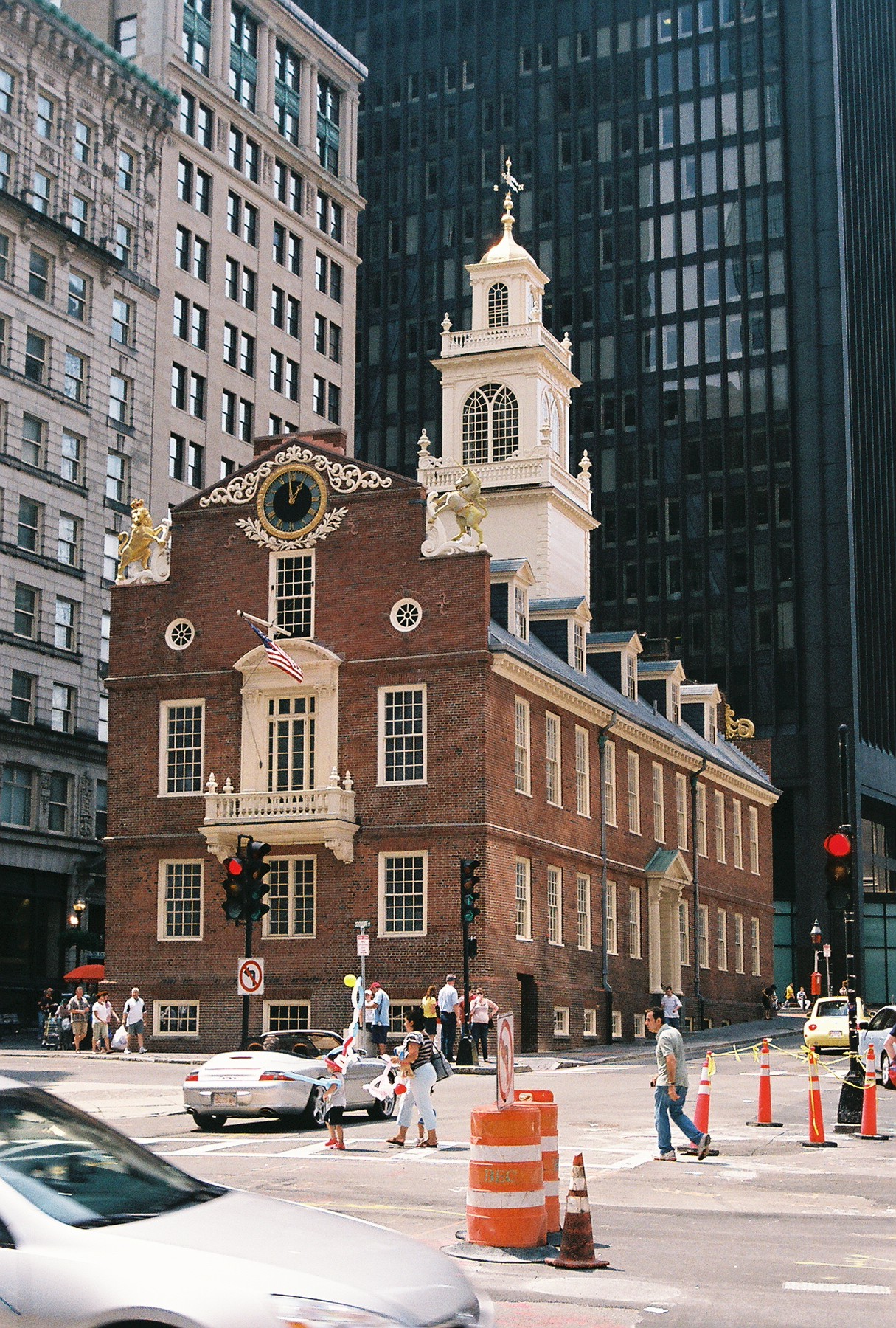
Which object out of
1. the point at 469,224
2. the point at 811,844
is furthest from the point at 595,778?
the point at 469,224

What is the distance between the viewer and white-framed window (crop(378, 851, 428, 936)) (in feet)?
137

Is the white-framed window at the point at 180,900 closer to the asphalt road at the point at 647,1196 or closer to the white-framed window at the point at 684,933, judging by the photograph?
the asphalt road at the point at 647,1196

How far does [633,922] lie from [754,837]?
666 inches

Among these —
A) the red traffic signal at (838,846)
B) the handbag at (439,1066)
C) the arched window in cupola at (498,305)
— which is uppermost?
the arched window in cupola at (498,305)

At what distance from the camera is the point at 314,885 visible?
42.6 m

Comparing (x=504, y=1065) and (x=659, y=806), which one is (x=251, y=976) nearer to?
(x=504, y=1065)

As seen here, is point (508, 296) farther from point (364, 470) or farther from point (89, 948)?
point (89, 948)

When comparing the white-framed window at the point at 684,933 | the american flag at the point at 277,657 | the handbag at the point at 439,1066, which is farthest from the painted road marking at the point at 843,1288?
the white-framed window at the point at 684,933

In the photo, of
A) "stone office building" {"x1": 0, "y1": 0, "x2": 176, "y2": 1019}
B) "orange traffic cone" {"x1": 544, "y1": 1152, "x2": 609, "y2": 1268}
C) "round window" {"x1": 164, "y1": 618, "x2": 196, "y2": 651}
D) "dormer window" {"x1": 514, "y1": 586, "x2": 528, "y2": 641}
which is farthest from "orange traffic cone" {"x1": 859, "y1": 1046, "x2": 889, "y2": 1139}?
"stone office building" {"x1": 0, "y1": 0, "x2": 176, "y2": 1019}

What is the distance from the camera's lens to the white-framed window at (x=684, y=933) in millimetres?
56500

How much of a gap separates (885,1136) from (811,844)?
222 feet

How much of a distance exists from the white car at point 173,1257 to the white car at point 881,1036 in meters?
25.1

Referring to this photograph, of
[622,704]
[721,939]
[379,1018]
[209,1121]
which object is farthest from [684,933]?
[209,1121]

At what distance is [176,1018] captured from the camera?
144 feet
